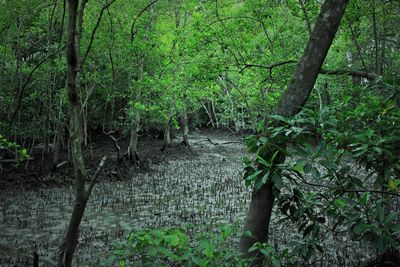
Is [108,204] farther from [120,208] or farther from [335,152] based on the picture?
[335,152]

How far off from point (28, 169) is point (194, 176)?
5569mm

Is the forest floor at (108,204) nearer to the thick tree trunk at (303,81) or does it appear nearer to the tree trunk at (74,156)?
the tree trunk at (74,156)

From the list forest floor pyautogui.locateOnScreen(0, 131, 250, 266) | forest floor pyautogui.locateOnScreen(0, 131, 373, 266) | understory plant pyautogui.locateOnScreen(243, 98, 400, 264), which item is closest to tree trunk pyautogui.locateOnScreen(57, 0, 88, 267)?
forest floor pyautogui.locateOnScreen(0, 131, 373, 266)

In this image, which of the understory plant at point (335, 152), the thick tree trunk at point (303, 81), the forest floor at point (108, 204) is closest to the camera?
the understory plant at point (335, 152)

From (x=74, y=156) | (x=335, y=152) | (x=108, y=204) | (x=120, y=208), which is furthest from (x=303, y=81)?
(x=108, y=204)

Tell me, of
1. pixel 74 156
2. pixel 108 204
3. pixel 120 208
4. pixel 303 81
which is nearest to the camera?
pixel 74 156

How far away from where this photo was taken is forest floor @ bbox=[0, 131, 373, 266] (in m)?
5.62

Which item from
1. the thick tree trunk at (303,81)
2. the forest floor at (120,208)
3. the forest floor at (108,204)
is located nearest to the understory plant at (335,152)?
the thick tree trunk at (303,81)

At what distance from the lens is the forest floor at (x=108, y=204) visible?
605 centimetres

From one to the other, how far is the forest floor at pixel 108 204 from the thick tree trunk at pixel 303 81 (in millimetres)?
1595

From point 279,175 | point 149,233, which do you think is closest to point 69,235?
point 149,233

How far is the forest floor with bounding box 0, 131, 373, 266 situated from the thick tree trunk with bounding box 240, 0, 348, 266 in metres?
0.50

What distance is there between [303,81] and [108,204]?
6.75 m

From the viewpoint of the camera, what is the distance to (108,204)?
28.7 ft
